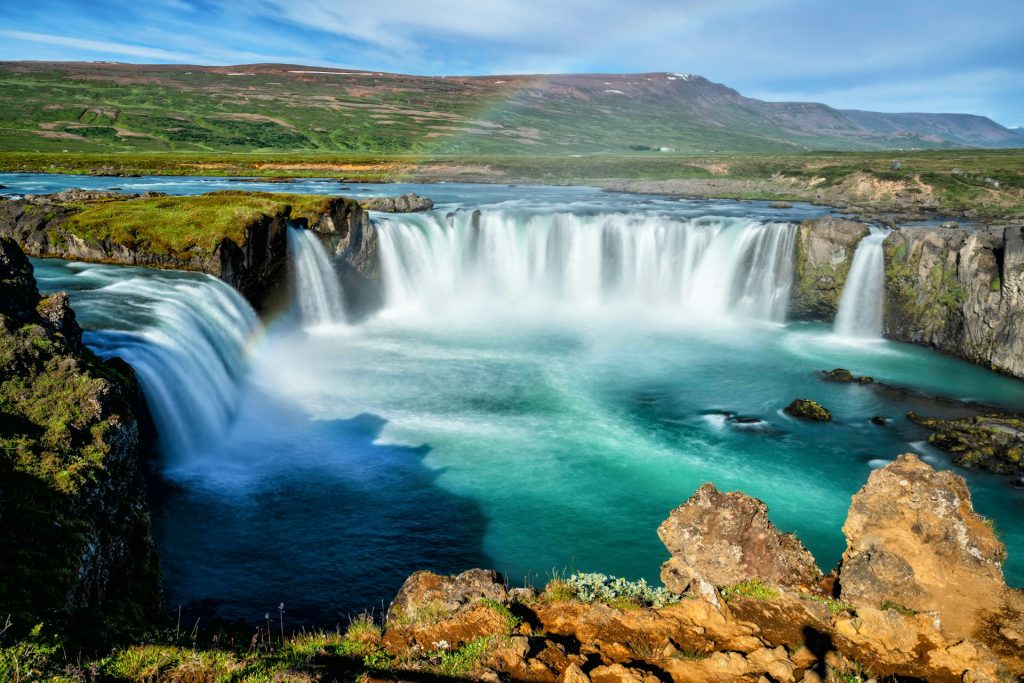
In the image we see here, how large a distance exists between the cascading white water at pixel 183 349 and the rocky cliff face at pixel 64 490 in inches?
168

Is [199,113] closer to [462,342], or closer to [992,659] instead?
[462,342]

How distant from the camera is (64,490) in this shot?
10.2 meters

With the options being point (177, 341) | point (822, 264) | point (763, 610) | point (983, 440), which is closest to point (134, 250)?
point (177, 341)

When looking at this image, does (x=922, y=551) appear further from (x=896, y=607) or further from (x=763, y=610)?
(x=763, y=610)

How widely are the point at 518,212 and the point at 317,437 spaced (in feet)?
101

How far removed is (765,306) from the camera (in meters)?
42.4

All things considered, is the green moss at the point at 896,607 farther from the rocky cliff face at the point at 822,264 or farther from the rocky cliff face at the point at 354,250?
the rocky cliff face at the point at 822,264

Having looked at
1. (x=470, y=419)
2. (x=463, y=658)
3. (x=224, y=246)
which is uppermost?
(x=224, y=246)

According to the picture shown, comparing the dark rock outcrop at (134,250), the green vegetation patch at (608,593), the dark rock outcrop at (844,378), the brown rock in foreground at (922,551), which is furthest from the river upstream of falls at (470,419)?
the brown rock in foreground at (922,551)

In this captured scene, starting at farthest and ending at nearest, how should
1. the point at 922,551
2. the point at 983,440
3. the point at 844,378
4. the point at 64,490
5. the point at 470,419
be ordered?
the point at 844,378
the point at 470,419
the point at 983,440
the point at 922,551
the point at 64,490

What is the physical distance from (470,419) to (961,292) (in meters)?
29.2

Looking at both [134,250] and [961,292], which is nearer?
[134,250]

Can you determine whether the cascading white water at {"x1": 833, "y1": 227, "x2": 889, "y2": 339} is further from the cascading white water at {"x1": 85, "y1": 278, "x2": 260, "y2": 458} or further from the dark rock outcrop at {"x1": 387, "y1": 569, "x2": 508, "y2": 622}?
the cascading white water at {"x1": 85, "y1": 278, "x2": 260, "y2": 458}

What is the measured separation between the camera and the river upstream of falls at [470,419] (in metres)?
16.9
